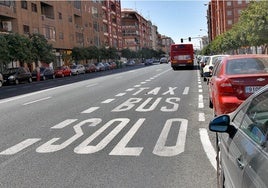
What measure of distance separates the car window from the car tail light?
16.0ft

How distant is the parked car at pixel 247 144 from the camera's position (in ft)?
7.92

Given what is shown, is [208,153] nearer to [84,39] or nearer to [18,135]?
[18,135]

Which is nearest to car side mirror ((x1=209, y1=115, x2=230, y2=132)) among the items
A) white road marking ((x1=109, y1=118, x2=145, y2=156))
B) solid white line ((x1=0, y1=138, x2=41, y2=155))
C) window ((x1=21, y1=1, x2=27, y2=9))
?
white road marking ((x1=109, y1=118, x2=145, y2=156))

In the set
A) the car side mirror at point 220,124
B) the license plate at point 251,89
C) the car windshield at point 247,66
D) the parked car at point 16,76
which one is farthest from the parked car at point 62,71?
the car side mirror at point 220,124

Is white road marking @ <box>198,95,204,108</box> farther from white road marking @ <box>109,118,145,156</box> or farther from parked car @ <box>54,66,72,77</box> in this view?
parked car @ <box>54,66,72,77</box>

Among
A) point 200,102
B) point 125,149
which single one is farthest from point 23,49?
point 125,149

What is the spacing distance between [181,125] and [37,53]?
1604 inches

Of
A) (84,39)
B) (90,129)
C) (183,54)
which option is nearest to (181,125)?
(90,129)

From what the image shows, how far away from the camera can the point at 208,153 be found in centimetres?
642

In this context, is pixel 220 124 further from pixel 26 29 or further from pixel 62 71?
pixel 26 29

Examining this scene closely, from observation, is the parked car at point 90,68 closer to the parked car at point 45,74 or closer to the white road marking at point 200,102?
the parked car at point 45,74

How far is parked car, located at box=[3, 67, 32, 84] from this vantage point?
122 feet

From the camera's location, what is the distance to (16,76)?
37438 mm

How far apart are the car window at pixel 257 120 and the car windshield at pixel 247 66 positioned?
17.8 feet
